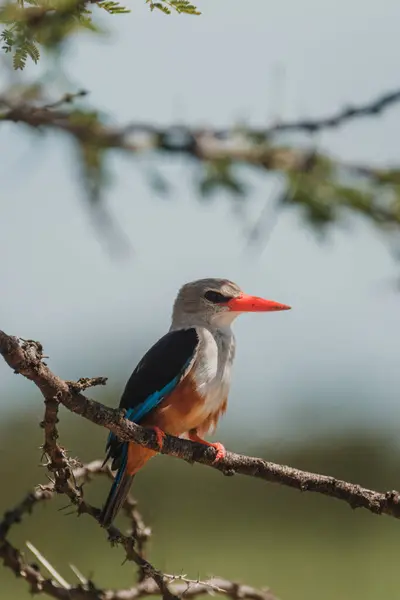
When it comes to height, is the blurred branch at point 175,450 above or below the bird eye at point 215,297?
below

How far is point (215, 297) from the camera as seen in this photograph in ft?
15.0

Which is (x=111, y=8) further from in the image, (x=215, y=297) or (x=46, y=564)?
(x=215, y=297)

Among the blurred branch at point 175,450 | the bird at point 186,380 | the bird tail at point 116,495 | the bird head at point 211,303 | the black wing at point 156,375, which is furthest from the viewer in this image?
the bird head at point 211,303

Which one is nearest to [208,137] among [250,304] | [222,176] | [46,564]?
[222,176]

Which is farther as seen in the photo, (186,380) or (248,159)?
(186,380)

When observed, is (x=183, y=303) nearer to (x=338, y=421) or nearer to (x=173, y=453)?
(x=173, y=453)

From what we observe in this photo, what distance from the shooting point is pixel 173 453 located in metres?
3.42

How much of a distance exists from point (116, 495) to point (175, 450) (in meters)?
0.27

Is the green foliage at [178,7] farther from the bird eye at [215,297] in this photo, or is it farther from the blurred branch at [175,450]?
the bird eye at [215,297]

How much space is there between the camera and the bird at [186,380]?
12.4 ft

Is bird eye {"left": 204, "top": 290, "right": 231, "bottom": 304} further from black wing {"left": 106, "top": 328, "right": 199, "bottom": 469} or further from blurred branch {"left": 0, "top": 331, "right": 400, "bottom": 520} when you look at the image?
blurred branch {"left": 0, "top": 331, "right": 400, "bottom": 520}

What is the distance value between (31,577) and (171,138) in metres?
1.80

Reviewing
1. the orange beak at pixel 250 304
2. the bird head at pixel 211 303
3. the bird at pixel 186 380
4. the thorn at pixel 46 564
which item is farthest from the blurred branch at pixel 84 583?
the bird head at pixel 211 303

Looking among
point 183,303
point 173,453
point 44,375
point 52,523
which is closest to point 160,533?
point 52,523
